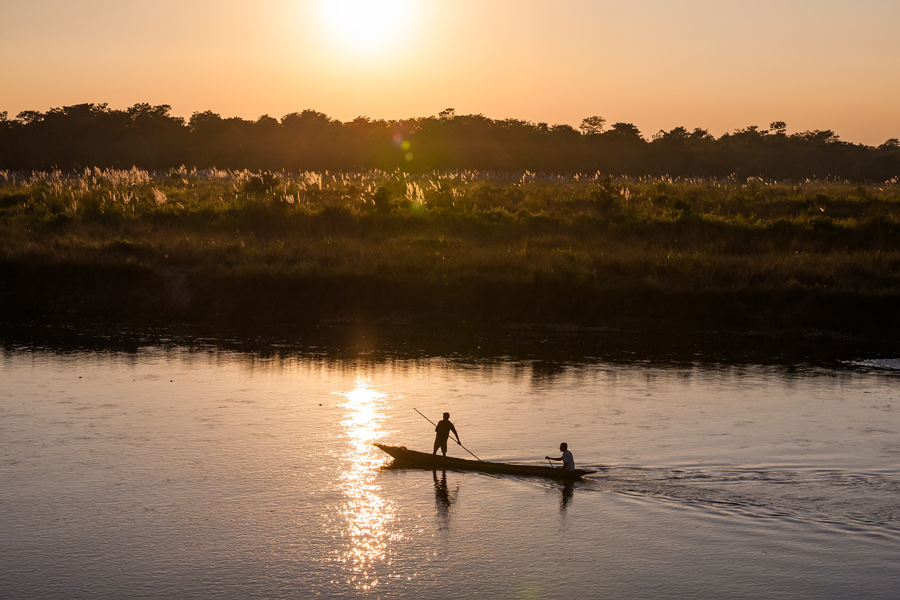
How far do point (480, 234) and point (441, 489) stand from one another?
32880 millimetres

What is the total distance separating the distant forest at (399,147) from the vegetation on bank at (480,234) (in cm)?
4415

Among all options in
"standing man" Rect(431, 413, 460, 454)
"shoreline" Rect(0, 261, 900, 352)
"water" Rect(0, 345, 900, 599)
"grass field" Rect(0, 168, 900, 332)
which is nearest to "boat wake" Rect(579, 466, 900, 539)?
"water" Rect(0, 345, 900, 599)

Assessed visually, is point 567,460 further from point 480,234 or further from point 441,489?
point 480,234

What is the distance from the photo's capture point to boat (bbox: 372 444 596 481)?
21047 millimetres

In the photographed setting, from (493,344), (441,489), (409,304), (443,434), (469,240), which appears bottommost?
(441,489)

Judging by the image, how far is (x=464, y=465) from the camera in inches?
862

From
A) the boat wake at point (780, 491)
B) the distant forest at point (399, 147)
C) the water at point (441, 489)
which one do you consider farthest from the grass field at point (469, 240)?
the distant forest at point (399, 147)

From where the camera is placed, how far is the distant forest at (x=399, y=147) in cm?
10638

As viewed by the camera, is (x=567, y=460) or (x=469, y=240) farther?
(x=469, y=240)

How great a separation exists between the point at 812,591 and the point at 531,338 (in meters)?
26.6

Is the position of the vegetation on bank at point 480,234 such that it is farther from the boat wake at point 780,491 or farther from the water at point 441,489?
the boat wake at point 780,491

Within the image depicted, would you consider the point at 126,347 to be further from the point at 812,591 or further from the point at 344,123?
the point at 344,123

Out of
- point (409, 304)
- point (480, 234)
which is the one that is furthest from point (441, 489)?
point (480, 234)

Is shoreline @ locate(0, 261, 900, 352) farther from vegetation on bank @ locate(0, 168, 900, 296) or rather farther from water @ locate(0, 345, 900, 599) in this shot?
water @ locate(0, 345, 900, 599)
